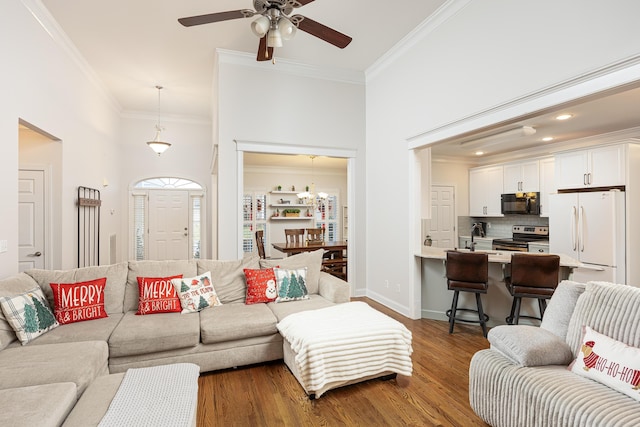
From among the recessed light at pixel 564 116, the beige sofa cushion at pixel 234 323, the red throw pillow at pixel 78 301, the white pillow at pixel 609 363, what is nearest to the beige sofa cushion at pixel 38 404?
the beige sofa cushion at pixel 234 323

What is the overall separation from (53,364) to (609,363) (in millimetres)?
3042

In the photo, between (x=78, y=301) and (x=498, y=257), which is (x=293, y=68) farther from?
(x=78, y=301)

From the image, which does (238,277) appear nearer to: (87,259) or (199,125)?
(87,259)

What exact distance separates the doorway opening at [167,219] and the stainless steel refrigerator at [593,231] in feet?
22.5

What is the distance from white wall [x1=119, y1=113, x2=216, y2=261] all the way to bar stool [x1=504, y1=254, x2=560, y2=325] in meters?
6.02

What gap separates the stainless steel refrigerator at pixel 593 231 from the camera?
15.5 feet

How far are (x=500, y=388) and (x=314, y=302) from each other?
179cm

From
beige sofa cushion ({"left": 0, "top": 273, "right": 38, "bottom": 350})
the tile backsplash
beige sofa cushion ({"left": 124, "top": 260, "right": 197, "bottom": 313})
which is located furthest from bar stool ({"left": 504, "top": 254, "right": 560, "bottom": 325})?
beige sofa cushion ({"left": 0, "top": 273, "right": 38, "bottom": 350})

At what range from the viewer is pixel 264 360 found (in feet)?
9.30

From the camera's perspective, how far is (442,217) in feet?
25.1

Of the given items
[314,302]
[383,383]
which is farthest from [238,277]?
[383,383]

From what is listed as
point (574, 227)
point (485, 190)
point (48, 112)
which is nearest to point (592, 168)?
point (574, 227)

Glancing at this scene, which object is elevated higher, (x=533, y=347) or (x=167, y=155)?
(x=167, y=155)

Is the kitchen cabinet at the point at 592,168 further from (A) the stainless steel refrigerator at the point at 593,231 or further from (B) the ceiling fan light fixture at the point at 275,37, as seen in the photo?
(B) the ceiling fan light fixture at the point at 275,37
